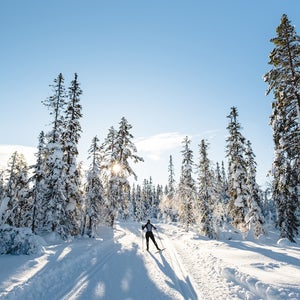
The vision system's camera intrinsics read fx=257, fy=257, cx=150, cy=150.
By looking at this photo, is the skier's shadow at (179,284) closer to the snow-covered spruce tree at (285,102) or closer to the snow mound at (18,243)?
the snow mound at (18,243)

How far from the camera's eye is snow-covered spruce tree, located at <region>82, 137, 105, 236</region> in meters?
28.4

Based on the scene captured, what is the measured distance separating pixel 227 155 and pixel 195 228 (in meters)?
16.3

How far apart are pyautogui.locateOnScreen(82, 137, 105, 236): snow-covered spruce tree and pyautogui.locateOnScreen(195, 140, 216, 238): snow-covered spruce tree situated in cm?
1190

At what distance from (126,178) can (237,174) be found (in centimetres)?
1242

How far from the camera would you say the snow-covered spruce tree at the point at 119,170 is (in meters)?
28.6

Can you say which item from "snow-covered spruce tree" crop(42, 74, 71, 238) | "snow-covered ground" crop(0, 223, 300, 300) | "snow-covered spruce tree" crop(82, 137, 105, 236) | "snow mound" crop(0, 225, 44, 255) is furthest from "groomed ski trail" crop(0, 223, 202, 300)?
"snow-covered spruce tree" crop(82, 137, 105, 236)

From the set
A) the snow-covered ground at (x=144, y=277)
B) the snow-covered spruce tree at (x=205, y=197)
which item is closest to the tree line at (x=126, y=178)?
the snow-covered spruce tree at (x=205, y=197)

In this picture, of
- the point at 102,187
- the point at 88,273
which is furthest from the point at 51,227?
the point at 88,273

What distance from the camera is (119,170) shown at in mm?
30016

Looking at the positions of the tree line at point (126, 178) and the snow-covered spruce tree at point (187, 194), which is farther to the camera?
the snow-covered spruce tree at point (187, 194)

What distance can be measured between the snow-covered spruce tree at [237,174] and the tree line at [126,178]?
101mm

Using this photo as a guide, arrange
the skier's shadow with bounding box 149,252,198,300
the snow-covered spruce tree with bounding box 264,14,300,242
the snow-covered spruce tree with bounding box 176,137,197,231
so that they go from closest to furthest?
the skier's shadow with bounding box 149,252,198,300
the snow-covered spruce tree with bounding box 264,14,300,242
the snow-covered spruce tree with bounding box 176,137,197,231

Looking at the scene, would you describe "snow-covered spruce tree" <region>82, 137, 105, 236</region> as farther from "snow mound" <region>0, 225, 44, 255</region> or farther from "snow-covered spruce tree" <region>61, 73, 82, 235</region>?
"snow mound" <region>0, 225, 44, 255</region>

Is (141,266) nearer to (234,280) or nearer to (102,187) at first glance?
(234,280)
